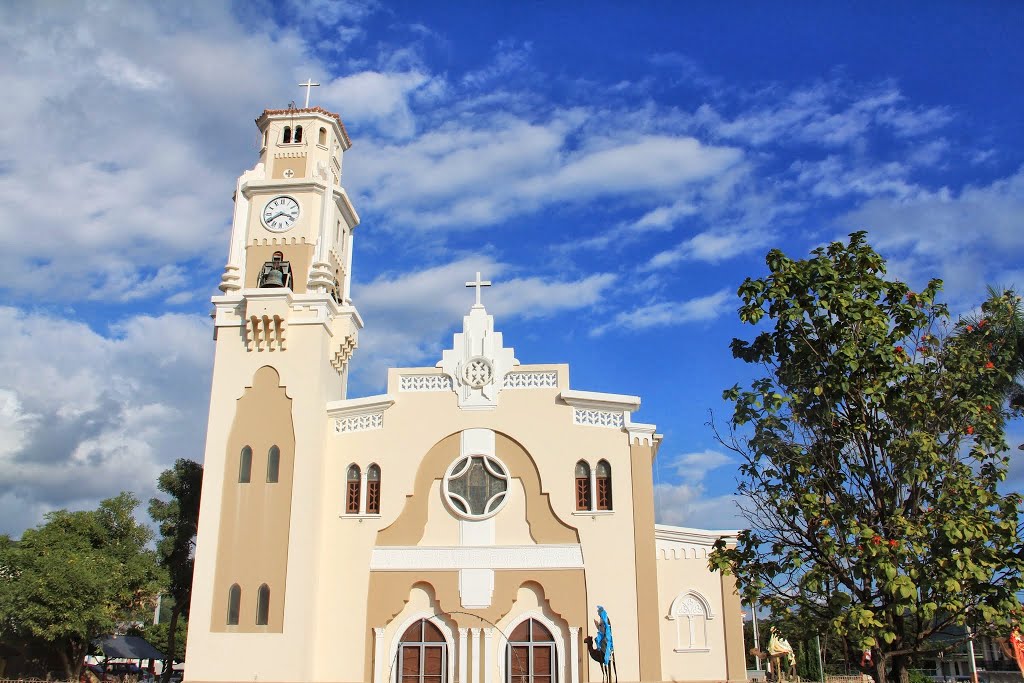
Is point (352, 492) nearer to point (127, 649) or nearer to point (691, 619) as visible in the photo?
point (691, 619)

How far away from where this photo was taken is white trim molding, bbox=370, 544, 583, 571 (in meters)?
21.4

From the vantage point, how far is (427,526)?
22.0 meters

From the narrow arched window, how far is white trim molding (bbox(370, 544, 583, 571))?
105 cm

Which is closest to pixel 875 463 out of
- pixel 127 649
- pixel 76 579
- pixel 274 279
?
pixel 274 279

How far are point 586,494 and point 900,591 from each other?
39.6 ft

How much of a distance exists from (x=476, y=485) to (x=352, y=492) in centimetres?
320

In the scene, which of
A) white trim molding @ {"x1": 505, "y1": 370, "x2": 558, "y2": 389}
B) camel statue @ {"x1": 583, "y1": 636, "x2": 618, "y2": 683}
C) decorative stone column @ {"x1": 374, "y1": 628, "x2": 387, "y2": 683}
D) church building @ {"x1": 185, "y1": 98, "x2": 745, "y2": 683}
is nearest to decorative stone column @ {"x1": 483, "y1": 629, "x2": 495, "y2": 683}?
church building @ {"x1": 185, "y1": 98, "x2": 745, "y2": 683}

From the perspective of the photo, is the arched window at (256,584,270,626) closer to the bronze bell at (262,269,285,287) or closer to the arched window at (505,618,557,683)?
the arched window at (505,618,557,683)

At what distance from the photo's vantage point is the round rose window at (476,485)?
2211 centimetres

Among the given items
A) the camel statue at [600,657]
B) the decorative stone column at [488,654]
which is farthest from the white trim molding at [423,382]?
the camel statue at [600,657]

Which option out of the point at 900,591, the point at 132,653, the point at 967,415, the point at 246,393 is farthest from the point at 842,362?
the point at 132,653

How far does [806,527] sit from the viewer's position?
39.7ft

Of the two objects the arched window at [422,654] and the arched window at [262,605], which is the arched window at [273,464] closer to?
the arched window at [262,605]

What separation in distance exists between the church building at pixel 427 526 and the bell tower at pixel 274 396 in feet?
0.18
